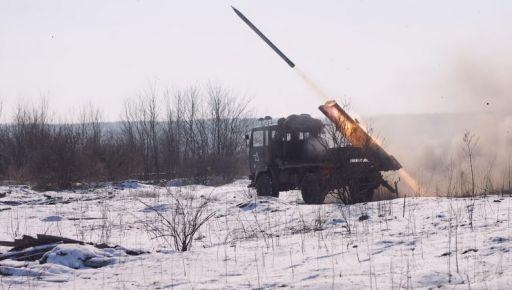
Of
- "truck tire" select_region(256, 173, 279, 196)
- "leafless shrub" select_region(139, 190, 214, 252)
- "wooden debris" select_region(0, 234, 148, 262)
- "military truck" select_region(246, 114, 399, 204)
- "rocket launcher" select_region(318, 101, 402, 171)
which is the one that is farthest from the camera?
"truck tire" select_region(256, 173, 279, 196)

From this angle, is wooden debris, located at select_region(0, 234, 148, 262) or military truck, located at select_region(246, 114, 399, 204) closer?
wooden debris, located at select_region(0, 234, 148, 262)

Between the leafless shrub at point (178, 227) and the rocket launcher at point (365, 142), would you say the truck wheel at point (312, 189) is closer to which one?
the rocket launcher at point (365, 142)

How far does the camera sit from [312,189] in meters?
17.9

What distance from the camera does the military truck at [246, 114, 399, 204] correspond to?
16484mm

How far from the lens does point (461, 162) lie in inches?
872

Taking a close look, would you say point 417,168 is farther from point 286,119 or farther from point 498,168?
point 286,119

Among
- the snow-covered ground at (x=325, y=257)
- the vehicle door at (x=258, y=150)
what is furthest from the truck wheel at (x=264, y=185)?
the snow-covered ground at (x=325, y=257)

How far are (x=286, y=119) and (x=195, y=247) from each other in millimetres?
10173

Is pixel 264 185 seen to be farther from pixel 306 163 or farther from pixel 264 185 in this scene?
pixel 306 163

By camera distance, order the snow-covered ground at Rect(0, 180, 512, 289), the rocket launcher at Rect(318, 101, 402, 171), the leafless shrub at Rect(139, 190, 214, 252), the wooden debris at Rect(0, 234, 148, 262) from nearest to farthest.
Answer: the snow-covered ground at Rect(0, 180, 512, 289) → the wooden debris at Rect(0, 234, 148, 262) → the leafless shrub at Rect(139, 190, 214, 252) → the rocket launcher at Rect(318, 101, 402, 171)

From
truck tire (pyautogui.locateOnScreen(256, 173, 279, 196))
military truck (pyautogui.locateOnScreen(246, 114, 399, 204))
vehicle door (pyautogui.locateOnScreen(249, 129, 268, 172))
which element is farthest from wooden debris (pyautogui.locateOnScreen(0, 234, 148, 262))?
vehicle door (pyautogui.locateOnScreen(249, 129, 268, 172))

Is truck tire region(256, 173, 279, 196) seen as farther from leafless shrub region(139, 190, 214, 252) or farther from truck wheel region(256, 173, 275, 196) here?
leafless shrub region(139, 190, 214, 252)

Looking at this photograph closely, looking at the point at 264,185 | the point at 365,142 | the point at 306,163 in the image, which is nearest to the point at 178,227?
the point at 365,142

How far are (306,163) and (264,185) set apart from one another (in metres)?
1.95
